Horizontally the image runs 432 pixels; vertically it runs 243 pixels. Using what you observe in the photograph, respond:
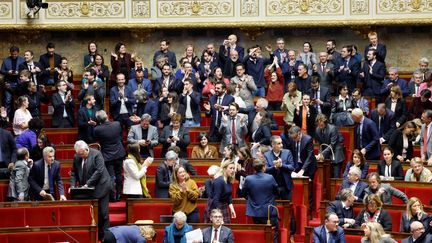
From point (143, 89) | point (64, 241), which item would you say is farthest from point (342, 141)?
point (64, 241)

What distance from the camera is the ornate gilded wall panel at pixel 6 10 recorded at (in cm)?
2523

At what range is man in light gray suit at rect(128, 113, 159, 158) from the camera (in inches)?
781

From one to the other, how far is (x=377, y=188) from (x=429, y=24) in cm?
811

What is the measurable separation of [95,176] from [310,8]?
8292 mm

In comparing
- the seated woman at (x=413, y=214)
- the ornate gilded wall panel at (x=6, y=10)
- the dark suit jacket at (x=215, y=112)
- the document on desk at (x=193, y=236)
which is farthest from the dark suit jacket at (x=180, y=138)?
the ornate gilded wall panel at (x=6, y=10)

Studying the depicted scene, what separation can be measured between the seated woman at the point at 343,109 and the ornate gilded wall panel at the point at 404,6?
3.98 meters

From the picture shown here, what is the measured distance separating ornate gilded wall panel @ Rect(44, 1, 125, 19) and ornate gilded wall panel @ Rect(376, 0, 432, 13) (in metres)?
4.41

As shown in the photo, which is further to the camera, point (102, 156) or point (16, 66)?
point (16, 66)

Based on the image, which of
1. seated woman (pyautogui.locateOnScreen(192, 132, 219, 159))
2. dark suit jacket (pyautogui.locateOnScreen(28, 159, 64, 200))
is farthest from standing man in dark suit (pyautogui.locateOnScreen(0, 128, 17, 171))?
seated woman (pyautogui.locateOnScreen(192, 132, 219, 159))

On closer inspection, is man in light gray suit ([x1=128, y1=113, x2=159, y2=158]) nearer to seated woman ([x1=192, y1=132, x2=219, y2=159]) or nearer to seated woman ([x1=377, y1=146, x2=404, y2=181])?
seated woman ([x1=192, y1=132, x2=219, y2=159])

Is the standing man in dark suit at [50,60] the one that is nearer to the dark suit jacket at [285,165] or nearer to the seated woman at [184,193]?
the dark suit jacket at [285,165]

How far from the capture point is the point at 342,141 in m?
20.0

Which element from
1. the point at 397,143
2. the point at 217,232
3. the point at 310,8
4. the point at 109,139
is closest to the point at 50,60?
the point at 310,8

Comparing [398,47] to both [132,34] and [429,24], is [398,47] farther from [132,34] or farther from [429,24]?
[132,34]
